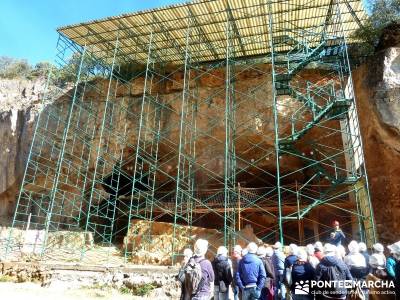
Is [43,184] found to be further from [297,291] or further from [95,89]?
[297,291]

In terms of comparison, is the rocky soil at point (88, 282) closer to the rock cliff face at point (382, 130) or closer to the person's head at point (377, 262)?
the person's head at point (377, 262)

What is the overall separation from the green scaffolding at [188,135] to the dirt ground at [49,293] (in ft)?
10.7

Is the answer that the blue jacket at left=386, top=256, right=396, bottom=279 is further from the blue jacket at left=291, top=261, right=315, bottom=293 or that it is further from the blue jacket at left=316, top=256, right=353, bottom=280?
the blue jacket at left=291, top=261, right=315, bottom=293

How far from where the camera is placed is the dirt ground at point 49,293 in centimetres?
822

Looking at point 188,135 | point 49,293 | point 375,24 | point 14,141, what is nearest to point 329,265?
point 49,293

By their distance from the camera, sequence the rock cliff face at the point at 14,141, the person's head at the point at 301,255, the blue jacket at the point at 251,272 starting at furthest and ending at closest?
the rock cliff face at the point at 14,141 < the blue jacket at the point at 251,272 < the person's head at the point at 301,255

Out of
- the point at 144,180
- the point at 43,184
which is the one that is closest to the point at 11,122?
the point at 43,184

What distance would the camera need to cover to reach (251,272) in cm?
526

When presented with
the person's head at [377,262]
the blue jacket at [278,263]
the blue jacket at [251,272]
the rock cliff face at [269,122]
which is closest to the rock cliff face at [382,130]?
the rock cliff face at [269,122]

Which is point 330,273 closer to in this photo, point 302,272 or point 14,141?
point 302,272

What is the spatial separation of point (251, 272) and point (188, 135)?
10.9 metres

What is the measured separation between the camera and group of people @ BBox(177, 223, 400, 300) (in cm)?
445

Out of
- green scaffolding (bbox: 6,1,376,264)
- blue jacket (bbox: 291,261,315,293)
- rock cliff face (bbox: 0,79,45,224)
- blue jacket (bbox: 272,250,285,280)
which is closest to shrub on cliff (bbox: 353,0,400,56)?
green scaffolding (bbox: 6,1,376,264)

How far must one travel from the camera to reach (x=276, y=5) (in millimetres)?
13688
